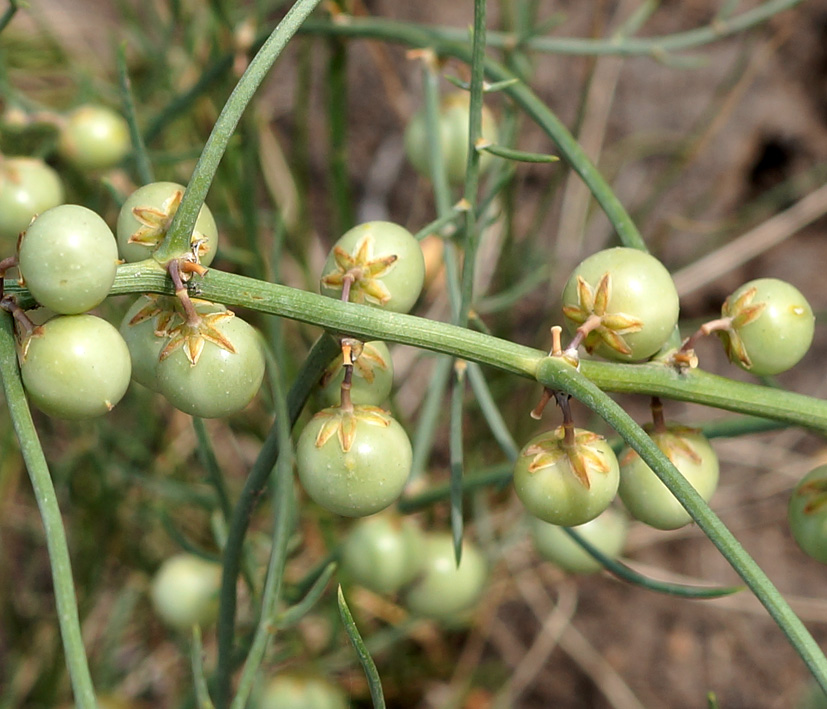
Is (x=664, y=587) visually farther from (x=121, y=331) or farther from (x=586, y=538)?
(x=121, y=331)

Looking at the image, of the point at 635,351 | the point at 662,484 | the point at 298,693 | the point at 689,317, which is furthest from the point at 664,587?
the point at 689,317

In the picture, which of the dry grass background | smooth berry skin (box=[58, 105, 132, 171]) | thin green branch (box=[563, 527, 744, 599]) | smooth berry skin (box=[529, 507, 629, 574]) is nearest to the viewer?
thin green branch (box=[563, 527, 744, 599])

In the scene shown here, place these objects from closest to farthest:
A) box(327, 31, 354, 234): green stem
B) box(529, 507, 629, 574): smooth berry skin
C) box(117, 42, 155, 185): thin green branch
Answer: box(117, 42, 155, 185): thin green branch, box(529, 507, 629, 574): smooth berry skin, box(327, 31, 354, 234): green stem

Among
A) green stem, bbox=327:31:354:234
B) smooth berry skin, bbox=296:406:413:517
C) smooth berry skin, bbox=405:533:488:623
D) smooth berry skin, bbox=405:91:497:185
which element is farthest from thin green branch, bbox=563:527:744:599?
green stem, bbox=327:31:354:234

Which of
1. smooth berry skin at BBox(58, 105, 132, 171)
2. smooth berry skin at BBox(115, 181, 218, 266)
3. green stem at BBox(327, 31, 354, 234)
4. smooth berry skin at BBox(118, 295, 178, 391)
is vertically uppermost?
green stem at BBox(327, 31, 354, 234)

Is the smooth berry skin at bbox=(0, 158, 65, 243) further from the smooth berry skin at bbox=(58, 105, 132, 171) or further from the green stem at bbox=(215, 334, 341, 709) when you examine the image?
the green stem at bbox=(215, 334, 341, 709)

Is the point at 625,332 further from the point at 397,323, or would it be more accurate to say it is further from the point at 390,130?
the point at 390,130
